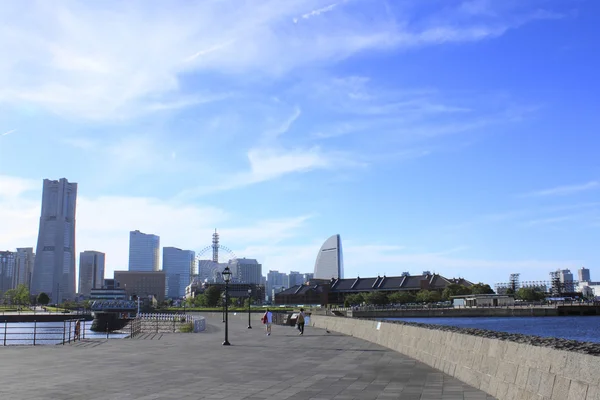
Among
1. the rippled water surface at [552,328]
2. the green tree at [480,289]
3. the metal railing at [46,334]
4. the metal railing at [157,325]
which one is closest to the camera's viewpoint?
the metal railing at [46,334]

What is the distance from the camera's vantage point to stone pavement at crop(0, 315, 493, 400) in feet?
44.1

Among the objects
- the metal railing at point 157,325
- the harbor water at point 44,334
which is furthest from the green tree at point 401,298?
the metal railing at point 157,325

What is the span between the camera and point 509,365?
1184 centimetres

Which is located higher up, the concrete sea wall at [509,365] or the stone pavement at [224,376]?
the concrete sea wall at [509,365]

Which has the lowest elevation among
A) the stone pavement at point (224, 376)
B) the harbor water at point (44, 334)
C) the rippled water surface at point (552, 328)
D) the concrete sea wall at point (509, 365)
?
the rippled water surface at point (552, 328)

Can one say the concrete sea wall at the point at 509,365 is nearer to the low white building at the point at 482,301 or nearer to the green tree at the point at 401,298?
the low white building at the point at 482,301

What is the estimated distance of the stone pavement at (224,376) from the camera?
44.1ft

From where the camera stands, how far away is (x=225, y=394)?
1354 cm

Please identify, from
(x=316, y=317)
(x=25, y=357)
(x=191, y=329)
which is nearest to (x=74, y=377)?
(x=25, y=357)

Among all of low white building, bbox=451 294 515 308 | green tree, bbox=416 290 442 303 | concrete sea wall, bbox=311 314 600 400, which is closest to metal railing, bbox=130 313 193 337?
concrete sea wall, bbox=311 314 600 400

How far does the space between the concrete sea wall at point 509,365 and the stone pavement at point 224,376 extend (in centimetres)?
45

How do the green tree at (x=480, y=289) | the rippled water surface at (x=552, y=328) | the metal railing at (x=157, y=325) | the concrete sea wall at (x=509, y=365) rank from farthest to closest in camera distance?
1. the green tree at (x=480, y=289)
2. the rippled water surface at (x=552, y=328)
3. the metal railing at (x=157, y=325)
4. the concrete sea wall at (x=509, y=365)

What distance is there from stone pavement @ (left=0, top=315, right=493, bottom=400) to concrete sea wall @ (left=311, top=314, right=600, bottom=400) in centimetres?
45

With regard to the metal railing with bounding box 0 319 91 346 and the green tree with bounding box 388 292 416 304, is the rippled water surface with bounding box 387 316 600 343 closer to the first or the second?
the metal railing with bounding box 0 319 91 346
